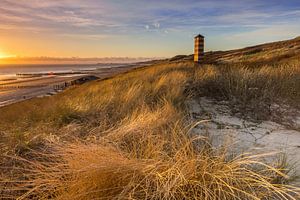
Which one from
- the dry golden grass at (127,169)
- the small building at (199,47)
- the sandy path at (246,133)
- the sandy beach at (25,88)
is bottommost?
the sandy beach at (25,88)

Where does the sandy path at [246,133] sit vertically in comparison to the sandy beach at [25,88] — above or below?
above

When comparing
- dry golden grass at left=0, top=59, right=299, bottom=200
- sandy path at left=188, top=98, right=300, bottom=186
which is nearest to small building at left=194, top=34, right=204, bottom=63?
sandy path at left=188, top=98, right=300, bottom=186

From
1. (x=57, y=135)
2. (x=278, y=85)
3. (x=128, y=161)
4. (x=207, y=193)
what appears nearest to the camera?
(x=207, y=193)

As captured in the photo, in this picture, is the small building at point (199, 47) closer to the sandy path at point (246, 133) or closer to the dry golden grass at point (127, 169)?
the sandy path at point (246, 133)

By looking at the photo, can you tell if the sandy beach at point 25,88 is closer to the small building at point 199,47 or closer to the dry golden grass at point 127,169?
the small building at point 199,47

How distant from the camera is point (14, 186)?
2527 millimetres

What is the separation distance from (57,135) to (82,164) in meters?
1.18

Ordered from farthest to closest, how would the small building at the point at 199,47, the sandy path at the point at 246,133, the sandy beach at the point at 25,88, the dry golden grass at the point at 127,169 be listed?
the sandy beach at the point at 25,88, the small building at the point at 199,47, the sandy path at the point at 246,133, the dry golden grass at the point at 127,169

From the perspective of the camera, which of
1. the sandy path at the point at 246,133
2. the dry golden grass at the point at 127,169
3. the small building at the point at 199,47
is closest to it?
the dry golden grass at the point at 127,169

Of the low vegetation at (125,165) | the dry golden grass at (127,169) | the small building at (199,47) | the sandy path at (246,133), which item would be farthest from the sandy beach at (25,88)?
the dry golden grass at (127,169)

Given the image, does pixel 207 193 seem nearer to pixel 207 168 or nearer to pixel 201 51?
pixel 207 168

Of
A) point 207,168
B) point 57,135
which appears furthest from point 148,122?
point 207,168

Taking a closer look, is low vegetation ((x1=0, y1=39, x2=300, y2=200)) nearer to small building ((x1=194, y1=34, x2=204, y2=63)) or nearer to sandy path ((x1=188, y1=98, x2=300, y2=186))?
sandy path ((x1=188, y1=98, x2=300, y2=186))

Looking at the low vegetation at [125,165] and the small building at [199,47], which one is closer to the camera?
the low vegetation at [125,165]
